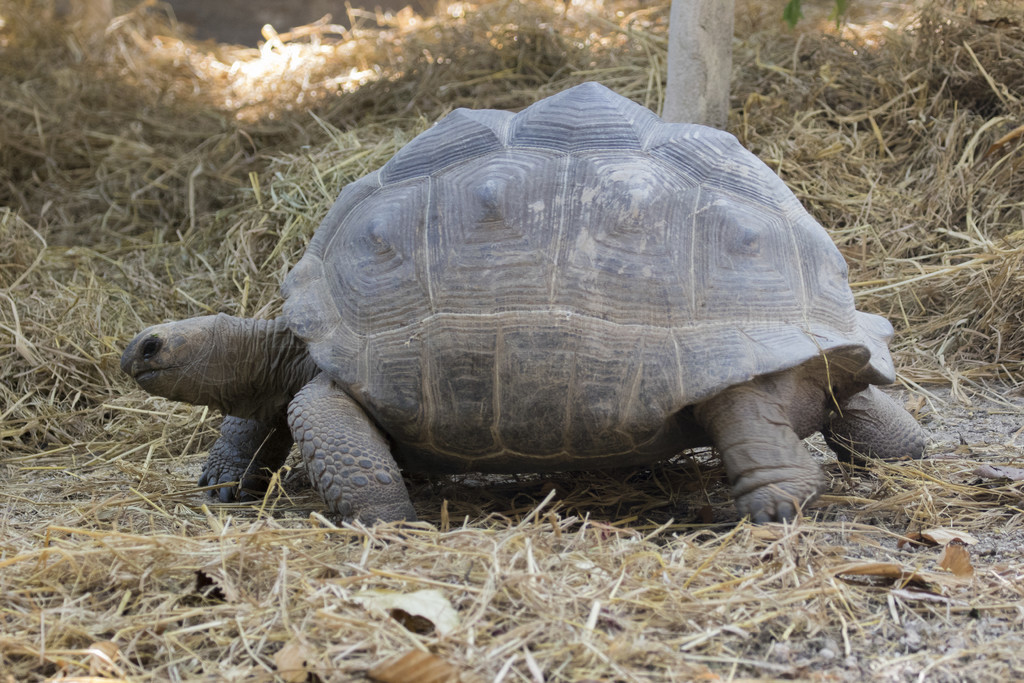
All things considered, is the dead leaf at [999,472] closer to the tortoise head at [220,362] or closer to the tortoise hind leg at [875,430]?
the tortoise hind leg at [875,430]

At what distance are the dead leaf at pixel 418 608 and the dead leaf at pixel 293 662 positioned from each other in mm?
176

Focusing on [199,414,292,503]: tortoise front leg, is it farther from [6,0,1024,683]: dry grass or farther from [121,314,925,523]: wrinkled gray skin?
[6,0,1024,683]: dry grass

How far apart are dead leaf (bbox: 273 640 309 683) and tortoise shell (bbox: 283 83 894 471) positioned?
1.07 metres

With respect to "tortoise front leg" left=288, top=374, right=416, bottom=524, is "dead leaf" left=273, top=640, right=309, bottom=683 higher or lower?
higher

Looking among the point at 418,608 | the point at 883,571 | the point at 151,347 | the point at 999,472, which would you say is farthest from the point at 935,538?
the point at 151,347

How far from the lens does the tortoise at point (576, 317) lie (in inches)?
106

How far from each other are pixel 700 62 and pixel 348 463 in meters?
3.15

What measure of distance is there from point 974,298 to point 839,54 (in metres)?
2.16

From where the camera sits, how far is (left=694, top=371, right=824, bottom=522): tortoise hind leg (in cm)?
266

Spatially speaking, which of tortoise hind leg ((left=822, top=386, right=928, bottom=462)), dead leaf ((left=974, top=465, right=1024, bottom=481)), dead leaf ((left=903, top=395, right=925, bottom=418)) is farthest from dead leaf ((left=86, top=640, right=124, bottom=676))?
dead leaf ((left=903, top=395, right=925, bottom=418))

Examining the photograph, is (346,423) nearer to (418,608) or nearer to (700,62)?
(418,608)

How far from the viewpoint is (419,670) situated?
174cm

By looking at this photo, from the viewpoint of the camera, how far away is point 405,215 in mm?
2979

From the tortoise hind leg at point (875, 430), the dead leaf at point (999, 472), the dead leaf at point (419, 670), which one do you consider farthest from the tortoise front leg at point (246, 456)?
the dead leaf at point (999, 472)
